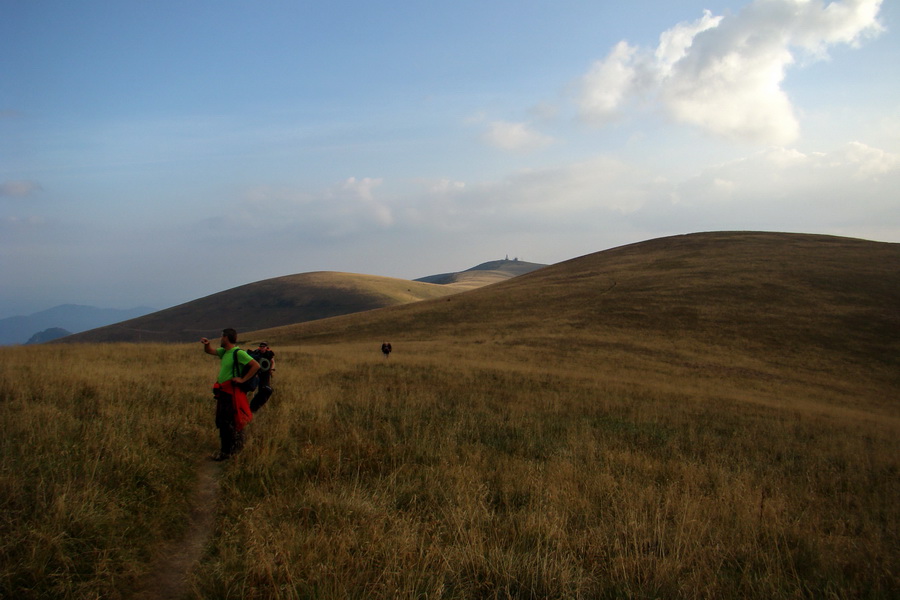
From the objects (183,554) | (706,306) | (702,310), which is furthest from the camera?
(706,306)

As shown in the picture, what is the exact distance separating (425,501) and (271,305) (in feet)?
448

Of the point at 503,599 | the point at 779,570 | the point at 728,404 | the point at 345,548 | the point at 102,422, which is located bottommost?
the point at 728,404

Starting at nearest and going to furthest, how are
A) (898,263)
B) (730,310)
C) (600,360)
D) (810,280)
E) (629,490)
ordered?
(629,490) < (600,360) < (730,310) < (810,280) < (898,263)

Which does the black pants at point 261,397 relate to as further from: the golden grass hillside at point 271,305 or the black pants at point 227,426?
the golden grass hillside at point 271,305

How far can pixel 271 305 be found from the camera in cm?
13262

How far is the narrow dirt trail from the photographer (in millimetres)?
3812

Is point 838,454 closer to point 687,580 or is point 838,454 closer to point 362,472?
point 687,580

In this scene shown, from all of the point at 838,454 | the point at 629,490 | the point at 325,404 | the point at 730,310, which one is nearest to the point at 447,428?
the point at 325,404

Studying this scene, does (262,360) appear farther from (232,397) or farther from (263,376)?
(232,397)

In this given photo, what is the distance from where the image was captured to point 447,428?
905 centimetres

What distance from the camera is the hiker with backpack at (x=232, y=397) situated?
6.90 metres

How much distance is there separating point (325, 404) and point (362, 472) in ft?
14.5

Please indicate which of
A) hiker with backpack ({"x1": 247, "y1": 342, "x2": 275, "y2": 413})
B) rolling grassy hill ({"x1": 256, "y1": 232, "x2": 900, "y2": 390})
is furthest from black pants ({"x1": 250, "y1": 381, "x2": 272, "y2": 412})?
rolling grassy hill ({"x1": 256, "y1": 232, "x2": 900, "y2": 390})

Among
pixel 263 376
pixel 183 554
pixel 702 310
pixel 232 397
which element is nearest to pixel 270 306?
pixel 702 310
